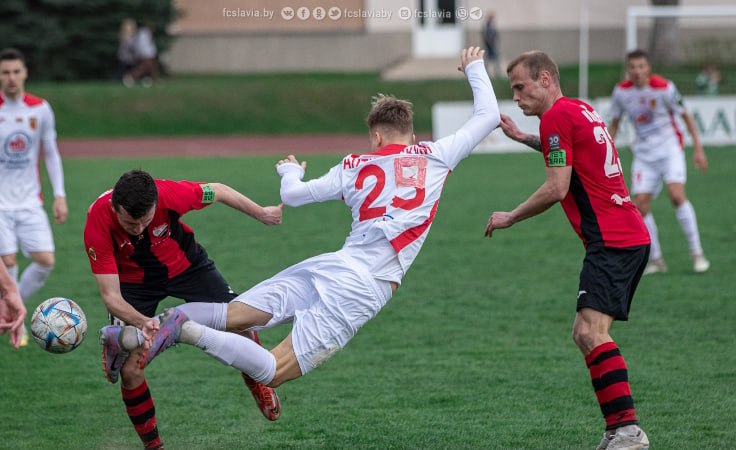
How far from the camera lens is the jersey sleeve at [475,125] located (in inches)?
206

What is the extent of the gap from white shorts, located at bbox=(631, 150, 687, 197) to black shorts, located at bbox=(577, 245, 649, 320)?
500 cm

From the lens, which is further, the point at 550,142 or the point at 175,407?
the point at 175,407

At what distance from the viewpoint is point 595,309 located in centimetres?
520

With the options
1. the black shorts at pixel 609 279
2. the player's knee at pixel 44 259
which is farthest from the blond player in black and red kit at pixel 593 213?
the player's knee at pixel 44 259

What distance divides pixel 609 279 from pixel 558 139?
2.47 ft

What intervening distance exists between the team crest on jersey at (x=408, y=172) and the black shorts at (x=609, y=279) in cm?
97

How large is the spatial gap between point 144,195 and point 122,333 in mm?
659

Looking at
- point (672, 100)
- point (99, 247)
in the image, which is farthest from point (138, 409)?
point (672, 100)

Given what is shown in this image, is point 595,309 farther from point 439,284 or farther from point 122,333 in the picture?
point 439,284

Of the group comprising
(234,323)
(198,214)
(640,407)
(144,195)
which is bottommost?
(198,214)

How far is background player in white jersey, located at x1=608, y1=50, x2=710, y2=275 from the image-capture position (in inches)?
400

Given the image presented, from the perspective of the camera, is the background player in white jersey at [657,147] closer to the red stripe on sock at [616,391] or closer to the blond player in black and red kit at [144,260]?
the red stripe on sock at [616,391]

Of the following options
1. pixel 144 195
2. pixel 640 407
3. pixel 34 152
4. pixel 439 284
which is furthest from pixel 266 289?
pixel 439 284

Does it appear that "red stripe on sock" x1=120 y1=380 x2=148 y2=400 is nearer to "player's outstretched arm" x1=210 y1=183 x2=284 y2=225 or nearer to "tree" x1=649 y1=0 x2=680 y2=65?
"player's outstretched arm" x1=210 y1=183 x2=284 y2=225
